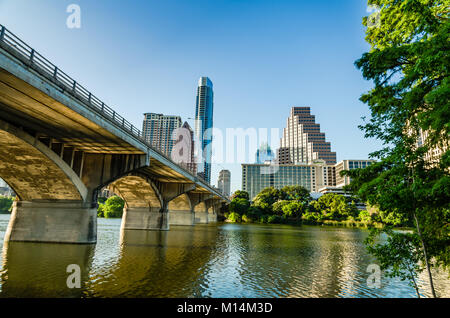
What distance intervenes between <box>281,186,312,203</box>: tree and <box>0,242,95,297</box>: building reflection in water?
104428mm

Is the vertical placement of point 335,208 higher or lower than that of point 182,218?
higher

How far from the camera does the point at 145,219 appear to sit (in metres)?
46.5

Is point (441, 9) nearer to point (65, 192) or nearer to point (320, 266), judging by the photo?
point (320, 266)

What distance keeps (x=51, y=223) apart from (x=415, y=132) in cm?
2892

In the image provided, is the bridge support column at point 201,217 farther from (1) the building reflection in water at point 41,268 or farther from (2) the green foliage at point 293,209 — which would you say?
(1) the building reflection in water at point 41,268

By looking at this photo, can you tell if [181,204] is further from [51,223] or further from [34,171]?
[34,171]

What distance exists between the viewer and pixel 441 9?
9.82m

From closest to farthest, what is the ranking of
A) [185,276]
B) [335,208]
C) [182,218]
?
[185,276] → [182,218] → [335,208]

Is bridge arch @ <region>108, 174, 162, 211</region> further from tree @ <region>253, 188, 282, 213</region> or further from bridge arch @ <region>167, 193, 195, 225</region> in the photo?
tree @ <region>253, 188, 282, 213</region>

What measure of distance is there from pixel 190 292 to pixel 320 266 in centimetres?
1071

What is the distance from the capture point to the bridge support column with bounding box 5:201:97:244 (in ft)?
81.7

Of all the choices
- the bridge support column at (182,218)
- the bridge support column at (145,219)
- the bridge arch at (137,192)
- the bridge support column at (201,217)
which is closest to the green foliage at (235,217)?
the bridge support column at (201,217)

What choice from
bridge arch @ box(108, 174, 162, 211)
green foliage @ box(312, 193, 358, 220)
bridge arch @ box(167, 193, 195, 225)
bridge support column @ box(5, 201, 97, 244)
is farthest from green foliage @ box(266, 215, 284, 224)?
bridge support column @ box(5, 201, 97, 244)

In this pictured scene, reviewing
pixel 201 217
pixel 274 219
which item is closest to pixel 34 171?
pixel 201 217
